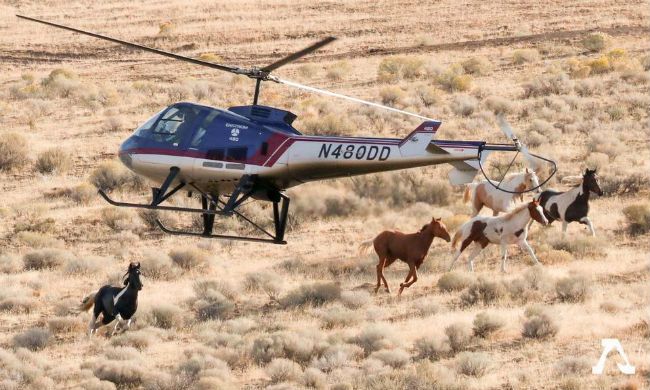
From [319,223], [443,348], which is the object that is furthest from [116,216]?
[443,348]

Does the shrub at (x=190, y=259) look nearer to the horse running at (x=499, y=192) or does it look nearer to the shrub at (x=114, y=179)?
the horse running at (x=499, y=192)

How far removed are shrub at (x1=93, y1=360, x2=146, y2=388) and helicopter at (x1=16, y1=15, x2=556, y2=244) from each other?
9.46 ft

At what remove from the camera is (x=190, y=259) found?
3450 cm

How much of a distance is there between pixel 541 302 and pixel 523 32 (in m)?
32.4

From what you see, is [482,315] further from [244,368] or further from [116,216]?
[116,216]

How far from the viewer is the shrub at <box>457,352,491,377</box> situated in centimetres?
2641

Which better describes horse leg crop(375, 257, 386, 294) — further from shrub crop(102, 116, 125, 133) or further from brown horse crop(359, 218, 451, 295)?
shrub crop(102, 116, 125, 133)

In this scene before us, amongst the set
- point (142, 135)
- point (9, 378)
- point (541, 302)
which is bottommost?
point (9, 378)

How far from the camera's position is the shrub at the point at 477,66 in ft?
181

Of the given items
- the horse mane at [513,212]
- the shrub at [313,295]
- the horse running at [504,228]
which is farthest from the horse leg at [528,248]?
the shrub at [313,295]

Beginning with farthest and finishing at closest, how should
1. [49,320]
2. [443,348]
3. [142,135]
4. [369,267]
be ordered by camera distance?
[369,267], [49,320], [443,348], [142,135]

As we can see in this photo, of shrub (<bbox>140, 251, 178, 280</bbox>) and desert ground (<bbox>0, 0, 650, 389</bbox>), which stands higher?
desert ground (<bbox>0, 0, 650, 389</bbox>)

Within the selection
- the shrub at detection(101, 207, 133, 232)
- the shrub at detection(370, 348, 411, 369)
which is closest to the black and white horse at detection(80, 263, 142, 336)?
the shrub at detection(370, 348, 411, 369)

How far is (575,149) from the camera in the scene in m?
43.9
